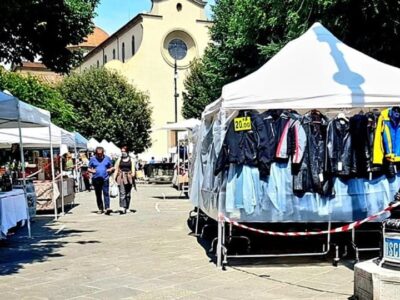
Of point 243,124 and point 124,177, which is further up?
point 243,124

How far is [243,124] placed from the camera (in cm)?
809

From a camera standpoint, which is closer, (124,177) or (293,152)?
(293,152)

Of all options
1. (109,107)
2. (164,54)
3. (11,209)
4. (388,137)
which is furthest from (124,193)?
(164,54)

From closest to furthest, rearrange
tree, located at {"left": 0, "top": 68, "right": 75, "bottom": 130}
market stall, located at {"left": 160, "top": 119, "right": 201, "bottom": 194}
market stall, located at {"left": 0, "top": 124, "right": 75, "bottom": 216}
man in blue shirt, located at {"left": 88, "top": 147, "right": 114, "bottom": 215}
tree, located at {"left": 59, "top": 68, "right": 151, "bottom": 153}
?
1. man in blue shirt, located at {"left": 88, "top": 147, "right": 114, "bottom": 215}
2. market stall, located at {"left": 0, "top": 124, "right": 75, "bottom": 216}
3. market stall, located at {"left": 160, "top": 119, "right": 201, "bottom": 194}
4. tree, located at {"left": 0, "top": 68, "right": 75, "bottom": 130}
5. tree, located at {"left": 59, "top": 68, "right": 151, "bottom": 153}

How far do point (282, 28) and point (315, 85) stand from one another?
39.4ft

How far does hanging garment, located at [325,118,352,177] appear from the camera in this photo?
8.08 metres

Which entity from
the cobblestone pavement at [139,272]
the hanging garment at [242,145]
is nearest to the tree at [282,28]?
the hanging garment at [242,145]

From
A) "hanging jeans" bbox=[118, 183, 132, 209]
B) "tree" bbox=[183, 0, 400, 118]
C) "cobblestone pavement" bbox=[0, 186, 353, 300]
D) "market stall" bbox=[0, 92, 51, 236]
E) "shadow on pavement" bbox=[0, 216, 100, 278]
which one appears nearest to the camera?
"cobblestone pavement" bbox=[0, 186, 353, 300]

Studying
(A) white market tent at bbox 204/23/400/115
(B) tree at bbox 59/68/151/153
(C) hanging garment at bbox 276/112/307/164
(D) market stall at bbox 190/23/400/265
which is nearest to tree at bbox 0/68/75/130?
(B) tree at bbox 59/68/151/153

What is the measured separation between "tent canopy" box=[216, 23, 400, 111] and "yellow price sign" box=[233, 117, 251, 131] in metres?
0.27

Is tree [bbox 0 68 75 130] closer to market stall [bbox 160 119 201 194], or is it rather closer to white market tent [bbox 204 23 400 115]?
market stall [bbox 160 119 201 194]

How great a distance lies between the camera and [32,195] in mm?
13961

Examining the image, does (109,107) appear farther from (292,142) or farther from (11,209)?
(292,142)

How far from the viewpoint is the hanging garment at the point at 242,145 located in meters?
8.02
